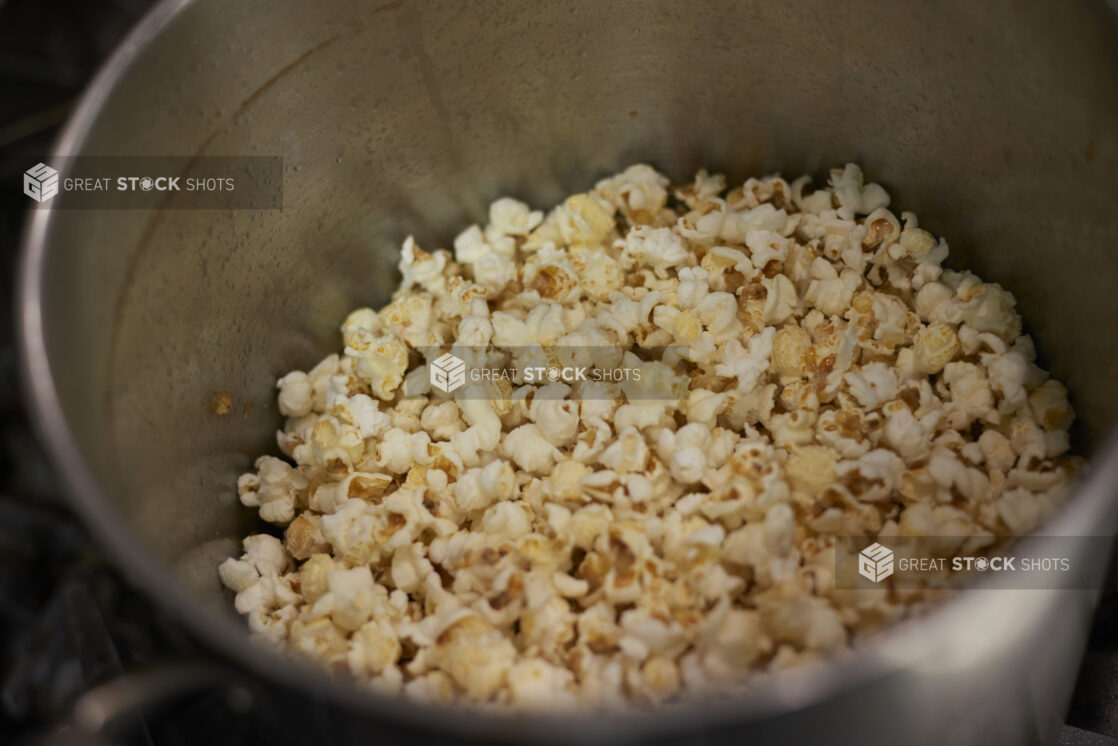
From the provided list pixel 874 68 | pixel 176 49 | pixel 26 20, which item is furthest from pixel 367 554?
pixel 26 20

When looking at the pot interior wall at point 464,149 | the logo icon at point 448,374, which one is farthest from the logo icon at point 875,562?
the logo icon at point 448,374

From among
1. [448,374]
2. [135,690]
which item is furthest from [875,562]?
[135,690]

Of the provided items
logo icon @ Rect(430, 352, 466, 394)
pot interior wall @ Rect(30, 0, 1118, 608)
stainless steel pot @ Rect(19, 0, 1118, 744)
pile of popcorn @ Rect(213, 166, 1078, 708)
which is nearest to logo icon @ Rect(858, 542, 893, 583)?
pile of popcorn @ Rect(213, 166, 1078, 708)

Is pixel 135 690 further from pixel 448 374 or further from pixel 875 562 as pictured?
pixel 875 562

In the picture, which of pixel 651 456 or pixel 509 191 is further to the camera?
pixel 509 191

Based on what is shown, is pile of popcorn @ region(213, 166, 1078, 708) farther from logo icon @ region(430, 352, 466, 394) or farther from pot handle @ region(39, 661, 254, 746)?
pot handle @ region(39, 661, 254, 746)

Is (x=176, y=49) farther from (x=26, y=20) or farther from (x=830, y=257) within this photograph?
(x=26, y=20)

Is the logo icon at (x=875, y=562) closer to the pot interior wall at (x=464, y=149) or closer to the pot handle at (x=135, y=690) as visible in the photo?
the pot interior wall at (x=464, y=149)
